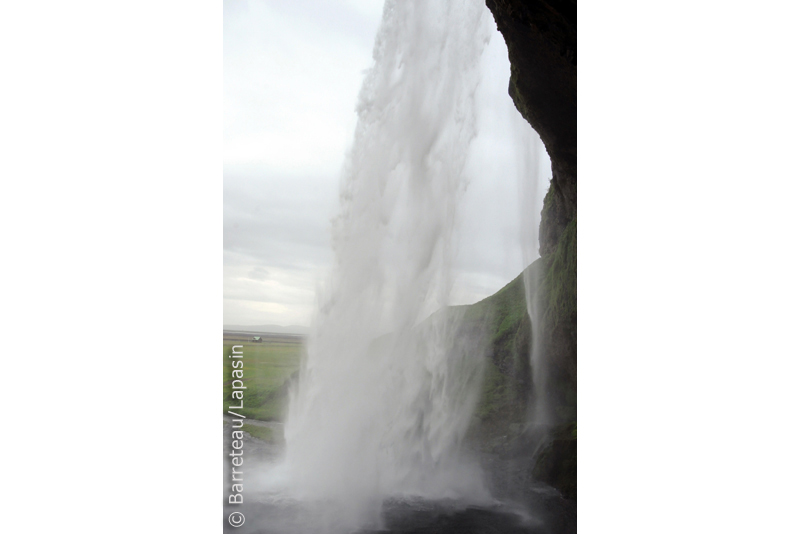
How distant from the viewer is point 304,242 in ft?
12.5

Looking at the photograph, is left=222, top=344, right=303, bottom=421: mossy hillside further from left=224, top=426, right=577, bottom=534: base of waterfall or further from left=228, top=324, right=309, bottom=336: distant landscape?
left=224, top=426, right=577, bottom=534: base of waterfall

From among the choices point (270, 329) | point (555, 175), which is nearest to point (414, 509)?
point (270, 329)

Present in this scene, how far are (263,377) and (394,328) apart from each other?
1160mm

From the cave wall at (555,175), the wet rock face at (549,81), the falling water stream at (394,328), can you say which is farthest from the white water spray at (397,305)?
the cave wall at (555,175)

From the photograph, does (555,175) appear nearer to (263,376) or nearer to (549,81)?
(549,81)

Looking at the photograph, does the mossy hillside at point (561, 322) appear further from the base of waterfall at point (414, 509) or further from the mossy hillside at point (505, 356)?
the base of waterfall at point (414, 509)

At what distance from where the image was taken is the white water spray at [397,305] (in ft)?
12.5

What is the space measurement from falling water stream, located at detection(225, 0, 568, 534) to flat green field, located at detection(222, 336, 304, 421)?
12cm

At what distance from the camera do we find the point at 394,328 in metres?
4.08

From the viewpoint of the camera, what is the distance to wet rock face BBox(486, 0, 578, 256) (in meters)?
4.23
